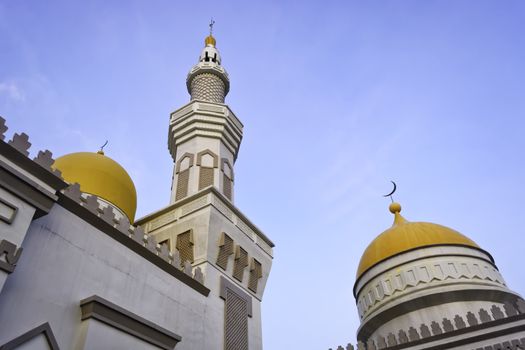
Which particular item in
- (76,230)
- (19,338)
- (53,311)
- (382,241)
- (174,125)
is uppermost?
(174,125)

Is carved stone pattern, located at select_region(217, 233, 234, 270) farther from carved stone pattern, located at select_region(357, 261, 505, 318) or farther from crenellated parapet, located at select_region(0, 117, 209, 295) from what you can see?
carved stone pattern, located at select_region(357, 261, 505, 318)

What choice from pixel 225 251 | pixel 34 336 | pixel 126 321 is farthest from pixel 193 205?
pixel 34 336

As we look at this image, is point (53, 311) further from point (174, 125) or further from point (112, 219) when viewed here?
point (174, 125)

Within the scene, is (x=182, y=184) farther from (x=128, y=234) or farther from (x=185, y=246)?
(x=128, y=234)

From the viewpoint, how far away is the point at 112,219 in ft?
28.5

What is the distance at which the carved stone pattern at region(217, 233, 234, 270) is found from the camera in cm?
1175

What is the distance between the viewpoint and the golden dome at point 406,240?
16.4m

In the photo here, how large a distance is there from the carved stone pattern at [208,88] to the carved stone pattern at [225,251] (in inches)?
274

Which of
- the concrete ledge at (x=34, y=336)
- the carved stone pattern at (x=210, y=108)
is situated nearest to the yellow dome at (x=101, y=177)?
the carved stone pattern at (x=210, y=108)

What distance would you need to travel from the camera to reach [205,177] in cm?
1398

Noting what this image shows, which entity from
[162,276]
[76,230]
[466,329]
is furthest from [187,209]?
[466,329]

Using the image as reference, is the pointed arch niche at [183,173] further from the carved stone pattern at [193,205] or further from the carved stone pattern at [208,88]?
the carved stone pattern at [208,88]

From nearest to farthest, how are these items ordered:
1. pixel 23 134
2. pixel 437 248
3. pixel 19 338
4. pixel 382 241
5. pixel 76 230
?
pixel 19 338, pixel 23 134, pixel 76 230, pixel 437 248, pixel 382 241

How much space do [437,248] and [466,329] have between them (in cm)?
497
